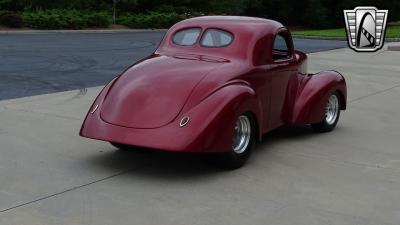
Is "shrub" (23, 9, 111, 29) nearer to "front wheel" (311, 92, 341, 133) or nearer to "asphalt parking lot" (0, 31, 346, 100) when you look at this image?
"asphalt parking lot" (0, 31, 346, 100)

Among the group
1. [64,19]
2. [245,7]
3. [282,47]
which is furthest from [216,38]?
[245,7]

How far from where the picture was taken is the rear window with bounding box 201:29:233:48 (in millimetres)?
6908

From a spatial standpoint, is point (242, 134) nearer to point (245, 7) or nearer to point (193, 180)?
point (193, 180)

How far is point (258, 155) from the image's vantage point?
6797 mm

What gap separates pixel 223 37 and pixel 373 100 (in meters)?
5.08

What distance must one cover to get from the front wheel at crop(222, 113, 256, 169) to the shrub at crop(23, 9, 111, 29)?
1138 inches

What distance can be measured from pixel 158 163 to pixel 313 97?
7.72 ft

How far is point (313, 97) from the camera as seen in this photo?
7.63 metres

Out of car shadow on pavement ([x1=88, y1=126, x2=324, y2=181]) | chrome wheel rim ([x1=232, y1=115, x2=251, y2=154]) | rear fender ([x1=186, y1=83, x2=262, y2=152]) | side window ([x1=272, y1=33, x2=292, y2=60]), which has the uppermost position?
side window ([x1=272, y1=33, x2=292, y2=60])

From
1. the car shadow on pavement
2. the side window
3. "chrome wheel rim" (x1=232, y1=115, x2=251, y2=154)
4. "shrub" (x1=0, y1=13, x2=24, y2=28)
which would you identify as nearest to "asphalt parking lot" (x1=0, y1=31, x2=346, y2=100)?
the car shadow on pavement

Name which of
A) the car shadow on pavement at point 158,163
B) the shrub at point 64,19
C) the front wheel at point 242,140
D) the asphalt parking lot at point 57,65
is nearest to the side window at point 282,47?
the car shadow on pavement at point 158,163

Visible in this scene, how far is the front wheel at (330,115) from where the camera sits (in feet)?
26.5

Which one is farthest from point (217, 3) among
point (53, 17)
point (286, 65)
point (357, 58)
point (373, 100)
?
point (286, 65)

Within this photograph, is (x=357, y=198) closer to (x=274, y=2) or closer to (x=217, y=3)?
(x=217, y=3)
